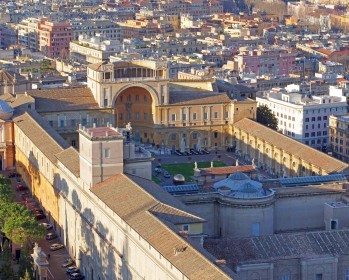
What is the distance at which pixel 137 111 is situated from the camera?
368 feet

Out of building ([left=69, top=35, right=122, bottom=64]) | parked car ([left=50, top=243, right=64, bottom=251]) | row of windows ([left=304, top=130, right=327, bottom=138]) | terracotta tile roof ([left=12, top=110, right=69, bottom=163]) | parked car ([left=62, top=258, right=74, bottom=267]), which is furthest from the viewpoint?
building ([left=69, top=35, right=122, bottom=64])

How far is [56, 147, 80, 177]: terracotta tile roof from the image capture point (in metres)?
74.1

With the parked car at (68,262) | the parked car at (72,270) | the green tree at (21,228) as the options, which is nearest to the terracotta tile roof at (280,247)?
the parked car at (72,270)

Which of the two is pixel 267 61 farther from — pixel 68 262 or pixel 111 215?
pixel 111 215

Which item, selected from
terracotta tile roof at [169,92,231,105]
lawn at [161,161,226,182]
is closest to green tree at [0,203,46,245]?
lawn at [161,161,226,182]

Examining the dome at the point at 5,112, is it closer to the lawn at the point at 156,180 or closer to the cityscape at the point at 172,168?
the cityscape at the point at 172,168

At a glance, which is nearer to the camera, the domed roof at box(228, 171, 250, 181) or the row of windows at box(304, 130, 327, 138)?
the domed roof at box(228, 171, 250, 181)

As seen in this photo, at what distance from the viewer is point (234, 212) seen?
6931 centimetres

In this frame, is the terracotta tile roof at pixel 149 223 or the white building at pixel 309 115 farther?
the white building at pixel 309 115

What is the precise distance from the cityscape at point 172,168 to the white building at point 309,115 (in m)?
0.15

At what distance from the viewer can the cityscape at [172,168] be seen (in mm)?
61188

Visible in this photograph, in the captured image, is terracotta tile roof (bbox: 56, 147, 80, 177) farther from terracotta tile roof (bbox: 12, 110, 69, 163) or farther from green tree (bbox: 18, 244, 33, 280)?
green tree (bbox: 18, 244, 33, 280)

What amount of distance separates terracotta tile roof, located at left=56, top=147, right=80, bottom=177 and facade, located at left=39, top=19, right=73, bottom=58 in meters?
106

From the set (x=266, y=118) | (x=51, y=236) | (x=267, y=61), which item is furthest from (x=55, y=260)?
(x=267, y=61)
